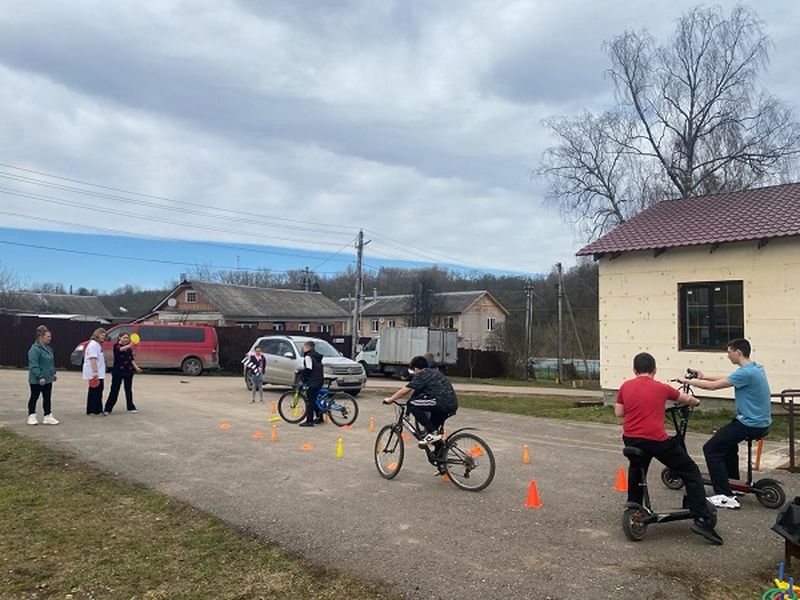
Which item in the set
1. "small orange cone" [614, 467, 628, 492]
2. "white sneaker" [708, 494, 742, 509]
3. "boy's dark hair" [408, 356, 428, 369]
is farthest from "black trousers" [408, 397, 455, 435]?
"white sneaker" [708, 494, 742, 509]

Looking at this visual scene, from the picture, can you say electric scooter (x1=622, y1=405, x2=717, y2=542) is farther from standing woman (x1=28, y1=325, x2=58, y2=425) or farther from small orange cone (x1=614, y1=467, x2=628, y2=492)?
standing woman (x1=28, y1=325, x2=58, y2=425)

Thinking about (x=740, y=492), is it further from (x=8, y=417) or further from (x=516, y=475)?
(x=8, y=417)

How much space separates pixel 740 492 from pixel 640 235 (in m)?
11.4

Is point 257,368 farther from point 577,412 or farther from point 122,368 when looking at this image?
point 577,412

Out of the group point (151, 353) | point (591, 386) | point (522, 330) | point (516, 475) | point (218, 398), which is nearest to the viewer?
point (516, 475)

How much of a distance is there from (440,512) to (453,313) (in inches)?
2517

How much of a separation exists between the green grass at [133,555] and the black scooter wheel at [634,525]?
243cm

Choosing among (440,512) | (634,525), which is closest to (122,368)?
(440,512)

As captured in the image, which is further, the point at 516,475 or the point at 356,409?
the point at 356,409

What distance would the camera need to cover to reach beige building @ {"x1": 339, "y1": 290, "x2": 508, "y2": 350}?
70125 millimetres

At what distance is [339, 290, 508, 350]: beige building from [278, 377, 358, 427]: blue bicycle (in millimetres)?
53840

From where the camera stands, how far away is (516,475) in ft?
28.1

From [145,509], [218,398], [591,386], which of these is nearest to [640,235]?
[218,398]

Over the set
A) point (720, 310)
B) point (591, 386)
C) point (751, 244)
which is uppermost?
point (751, 244)
